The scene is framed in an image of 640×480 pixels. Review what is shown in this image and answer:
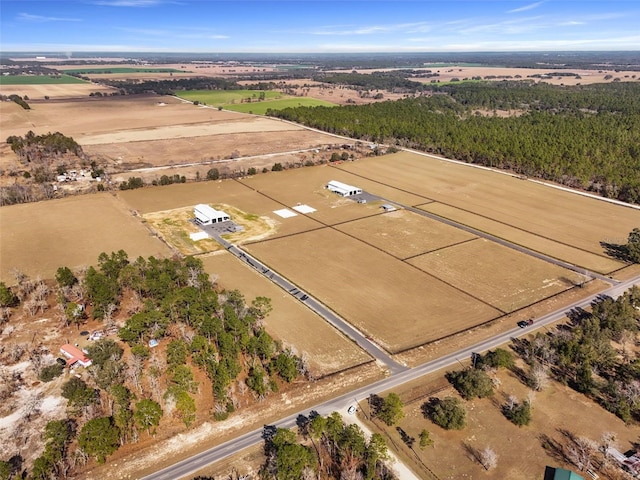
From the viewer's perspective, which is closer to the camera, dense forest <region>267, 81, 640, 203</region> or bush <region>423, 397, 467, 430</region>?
bush <region>423, 397, 467, 430</region>

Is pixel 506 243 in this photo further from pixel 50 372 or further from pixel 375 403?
pixel 50 372

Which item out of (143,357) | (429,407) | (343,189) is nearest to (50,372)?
(143,357)

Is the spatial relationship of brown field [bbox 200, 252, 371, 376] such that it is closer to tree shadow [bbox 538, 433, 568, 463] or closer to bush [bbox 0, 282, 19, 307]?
tree shadow [bbox 538, 433, 568, 463]

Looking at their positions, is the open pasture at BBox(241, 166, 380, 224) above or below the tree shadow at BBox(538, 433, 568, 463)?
above

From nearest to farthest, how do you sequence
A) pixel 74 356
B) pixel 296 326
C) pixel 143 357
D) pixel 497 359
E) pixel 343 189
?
pixel 497 359 < pixel 74 356 < pixel 143 357 < pixel 296 326 < pixel 343 189

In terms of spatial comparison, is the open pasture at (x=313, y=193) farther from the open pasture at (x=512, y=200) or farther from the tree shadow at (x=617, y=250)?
the tree shadow at (x=617, y=250)

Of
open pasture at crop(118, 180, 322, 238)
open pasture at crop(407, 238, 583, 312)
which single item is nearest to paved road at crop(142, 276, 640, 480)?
open pasture at crop(407, 238, 583, 312)

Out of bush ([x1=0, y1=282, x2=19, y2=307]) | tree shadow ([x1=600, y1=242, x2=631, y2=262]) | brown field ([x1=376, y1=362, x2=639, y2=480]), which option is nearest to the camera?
brown field ([x1=376, y1=362, x2=639, y2=480])
